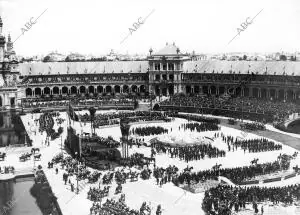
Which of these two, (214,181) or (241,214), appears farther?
(214,181)

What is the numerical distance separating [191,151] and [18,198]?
19.2 m

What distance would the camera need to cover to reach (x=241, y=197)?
31500 mm

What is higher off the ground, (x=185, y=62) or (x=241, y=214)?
(x=185, y=62)

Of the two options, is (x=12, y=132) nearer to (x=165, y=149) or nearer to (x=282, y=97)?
(x=165, y=149)

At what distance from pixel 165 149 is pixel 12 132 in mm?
30651

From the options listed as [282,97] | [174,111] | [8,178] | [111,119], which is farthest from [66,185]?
[282,97]

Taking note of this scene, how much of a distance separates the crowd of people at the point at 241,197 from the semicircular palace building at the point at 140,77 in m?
58.4

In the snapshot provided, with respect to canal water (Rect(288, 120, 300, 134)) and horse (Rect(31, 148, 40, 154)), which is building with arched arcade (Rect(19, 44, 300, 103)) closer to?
canal water (Rect(288, 120, 300, 134))

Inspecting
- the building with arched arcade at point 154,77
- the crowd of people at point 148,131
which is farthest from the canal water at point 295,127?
the building with arched arcade at point 154,77

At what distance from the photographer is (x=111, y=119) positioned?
2832 inches

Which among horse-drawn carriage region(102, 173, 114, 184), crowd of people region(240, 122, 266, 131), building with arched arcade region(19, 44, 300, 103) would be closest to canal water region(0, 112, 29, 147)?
building with arched arcade region(19, 44, 300, 103)

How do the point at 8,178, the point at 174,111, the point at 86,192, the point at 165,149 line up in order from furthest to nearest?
the point at 174,111 → the point at 165,149 → the point at 8,178 → the point at 86,192

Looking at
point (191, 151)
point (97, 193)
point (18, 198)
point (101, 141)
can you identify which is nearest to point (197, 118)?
point (101, 141)

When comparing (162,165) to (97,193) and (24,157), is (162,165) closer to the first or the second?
(97,193)
